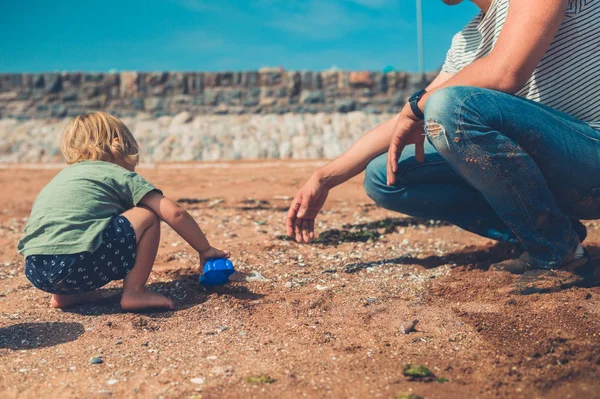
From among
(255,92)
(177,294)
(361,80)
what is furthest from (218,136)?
(177,294)

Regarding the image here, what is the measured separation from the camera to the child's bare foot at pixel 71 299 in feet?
9.05

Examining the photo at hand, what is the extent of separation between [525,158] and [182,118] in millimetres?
10249

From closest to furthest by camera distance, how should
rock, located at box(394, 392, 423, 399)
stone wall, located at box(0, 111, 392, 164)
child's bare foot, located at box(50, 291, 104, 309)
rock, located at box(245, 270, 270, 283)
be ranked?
rock, located at box(394, 392, 423, 399), child's bare foot, located at box(50, 291, 104, 309), rock, located at box(245, 270, 270, 283), stone wall, located at box(0, 111, 392, 164)

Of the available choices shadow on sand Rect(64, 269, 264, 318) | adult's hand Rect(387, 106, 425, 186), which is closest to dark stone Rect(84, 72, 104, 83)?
shadow on sand Rect(64, 269, 264, 318)

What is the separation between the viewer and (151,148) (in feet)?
Answer: 36.5

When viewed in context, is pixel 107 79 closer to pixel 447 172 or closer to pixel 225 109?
pixel 225 109

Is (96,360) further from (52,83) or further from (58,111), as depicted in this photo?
(52,83)

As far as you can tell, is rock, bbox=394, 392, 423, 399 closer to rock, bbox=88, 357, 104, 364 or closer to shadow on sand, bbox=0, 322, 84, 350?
rock, bbox=88, 357, 104, 364

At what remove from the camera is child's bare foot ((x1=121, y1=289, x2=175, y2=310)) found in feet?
8.65

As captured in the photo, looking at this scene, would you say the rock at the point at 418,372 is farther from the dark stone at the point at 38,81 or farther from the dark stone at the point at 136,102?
the dark stone at the point at 38,81

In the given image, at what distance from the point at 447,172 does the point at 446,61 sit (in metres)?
0.67

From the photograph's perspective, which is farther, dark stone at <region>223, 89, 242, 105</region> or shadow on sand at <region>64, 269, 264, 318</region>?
dark stone at <region>223, 89, 242, 105</region>

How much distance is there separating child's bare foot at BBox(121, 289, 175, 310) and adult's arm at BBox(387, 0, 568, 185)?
157 centimetres

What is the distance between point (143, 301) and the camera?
265 cm
